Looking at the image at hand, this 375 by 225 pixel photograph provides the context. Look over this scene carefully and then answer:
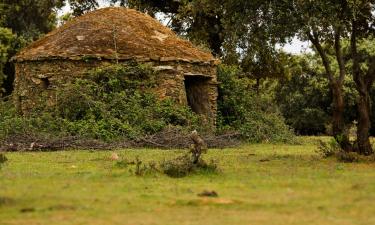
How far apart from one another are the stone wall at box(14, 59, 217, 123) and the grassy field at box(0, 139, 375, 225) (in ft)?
29.7

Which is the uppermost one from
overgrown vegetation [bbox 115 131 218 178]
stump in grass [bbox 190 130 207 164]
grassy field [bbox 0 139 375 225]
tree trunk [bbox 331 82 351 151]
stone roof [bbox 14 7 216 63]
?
stone roof [bbox 14 7 216 63]

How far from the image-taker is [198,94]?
91.9 feet

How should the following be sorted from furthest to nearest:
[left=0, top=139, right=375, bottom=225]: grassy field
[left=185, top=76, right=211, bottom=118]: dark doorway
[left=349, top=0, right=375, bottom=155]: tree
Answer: [left=185, top=76, right=211, bottom=118]: dark doorway → [left=349, top=0, right=375, bottom=155]: tree → [left=0, top=139, right=375, bottom=225]: grassy field

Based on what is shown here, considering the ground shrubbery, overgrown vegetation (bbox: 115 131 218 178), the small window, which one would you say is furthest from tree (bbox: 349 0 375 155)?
the small window

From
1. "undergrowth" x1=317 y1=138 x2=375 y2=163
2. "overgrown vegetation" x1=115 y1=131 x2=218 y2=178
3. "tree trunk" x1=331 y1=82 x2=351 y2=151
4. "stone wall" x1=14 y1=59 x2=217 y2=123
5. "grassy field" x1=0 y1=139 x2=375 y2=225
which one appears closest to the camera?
"grassy field" x1=0 y1=139 x2=375 y2=225

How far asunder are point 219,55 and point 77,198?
2546 centimetres

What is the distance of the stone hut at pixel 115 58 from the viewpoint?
25547 mm

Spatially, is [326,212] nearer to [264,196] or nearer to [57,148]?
[264,196]

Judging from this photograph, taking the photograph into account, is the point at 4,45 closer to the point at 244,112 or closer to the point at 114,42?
the point at 114,42

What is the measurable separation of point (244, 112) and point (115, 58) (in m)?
5.65

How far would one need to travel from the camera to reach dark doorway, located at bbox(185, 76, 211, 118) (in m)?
27.6

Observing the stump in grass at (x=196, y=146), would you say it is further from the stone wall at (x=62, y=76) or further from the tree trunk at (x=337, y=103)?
the stone wall at (x=62, y=76)

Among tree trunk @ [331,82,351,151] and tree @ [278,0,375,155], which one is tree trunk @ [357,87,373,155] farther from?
tree trunk @ [331,82,351,151]

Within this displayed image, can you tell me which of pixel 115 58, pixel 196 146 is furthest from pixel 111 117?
pixel 196 146
